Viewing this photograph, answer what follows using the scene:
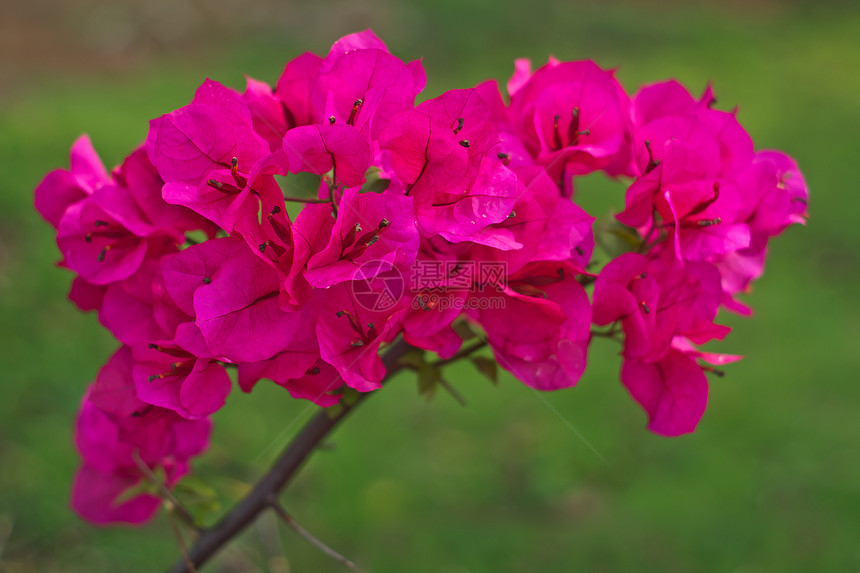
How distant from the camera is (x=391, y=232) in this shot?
0.57 meters

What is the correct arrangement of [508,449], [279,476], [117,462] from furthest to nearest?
[508,449] → [117,462] → [279,476]

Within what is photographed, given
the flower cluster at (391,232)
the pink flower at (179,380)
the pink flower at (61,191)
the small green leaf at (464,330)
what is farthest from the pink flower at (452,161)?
the pink flower at (61,191)

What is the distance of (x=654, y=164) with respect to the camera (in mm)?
715

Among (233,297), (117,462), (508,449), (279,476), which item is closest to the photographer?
(233,297)

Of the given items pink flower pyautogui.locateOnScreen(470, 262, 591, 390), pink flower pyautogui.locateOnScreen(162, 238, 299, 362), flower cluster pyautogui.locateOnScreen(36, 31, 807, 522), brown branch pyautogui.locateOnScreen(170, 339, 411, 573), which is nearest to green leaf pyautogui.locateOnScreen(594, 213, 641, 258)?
flower cluster pyautogui.locateOnScreen(36, 31, 807, 522)

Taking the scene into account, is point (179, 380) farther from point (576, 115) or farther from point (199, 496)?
point (576, 115)

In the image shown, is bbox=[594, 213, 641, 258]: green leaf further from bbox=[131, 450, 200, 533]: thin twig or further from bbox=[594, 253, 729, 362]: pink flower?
bbox=[131, 450, 200, 533]: thin twig

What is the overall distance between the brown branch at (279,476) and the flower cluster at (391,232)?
0.12 m

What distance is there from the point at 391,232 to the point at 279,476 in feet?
1.16

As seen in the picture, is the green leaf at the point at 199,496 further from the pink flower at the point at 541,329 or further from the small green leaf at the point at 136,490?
the pink flower at the point at 541,329

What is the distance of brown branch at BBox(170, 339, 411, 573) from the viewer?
76cm

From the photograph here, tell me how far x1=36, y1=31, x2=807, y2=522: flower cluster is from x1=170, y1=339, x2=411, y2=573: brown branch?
12 centimetres

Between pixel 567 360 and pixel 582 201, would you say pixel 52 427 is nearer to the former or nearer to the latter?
pixel 567 360

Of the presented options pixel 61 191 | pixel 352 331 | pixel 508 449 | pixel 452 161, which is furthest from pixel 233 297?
pixel 508 449
